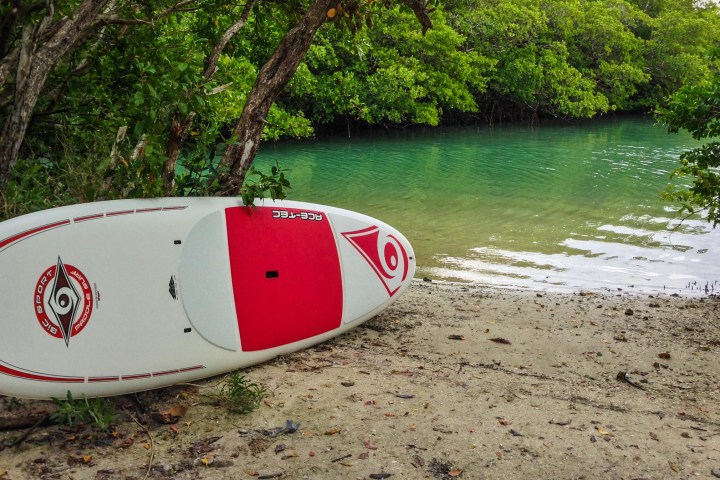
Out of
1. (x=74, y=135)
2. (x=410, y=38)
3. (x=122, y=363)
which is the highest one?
(x=410, y=38)

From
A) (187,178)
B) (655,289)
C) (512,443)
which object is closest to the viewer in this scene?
(512,443)

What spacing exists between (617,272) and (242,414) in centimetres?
590

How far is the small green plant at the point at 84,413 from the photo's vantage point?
3000 millimetres

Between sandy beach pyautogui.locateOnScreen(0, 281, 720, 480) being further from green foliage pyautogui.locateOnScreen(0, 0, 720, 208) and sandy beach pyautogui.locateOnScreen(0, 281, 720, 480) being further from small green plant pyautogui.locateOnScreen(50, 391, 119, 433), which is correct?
green foliage pyautogui.locateOnScreen(0, 0, 720, 208)

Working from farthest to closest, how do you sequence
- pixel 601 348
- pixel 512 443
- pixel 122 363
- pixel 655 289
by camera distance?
pixel 655 289
pixel 601 348
pixel 122 363
pixel 512 443

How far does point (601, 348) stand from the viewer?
465cm

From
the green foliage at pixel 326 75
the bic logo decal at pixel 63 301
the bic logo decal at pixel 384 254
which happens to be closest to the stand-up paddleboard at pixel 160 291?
the bic logo decal at pixel 63 301

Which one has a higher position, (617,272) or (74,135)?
(74,135)

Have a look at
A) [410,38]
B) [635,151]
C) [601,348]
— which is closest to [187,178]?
[601,348]

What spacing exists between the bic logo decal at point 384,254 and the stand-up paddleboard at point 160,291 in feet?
0.43

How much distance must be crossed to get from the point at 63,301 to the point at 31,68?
1471 mm

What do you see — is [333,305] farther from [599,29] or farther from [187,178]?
[599,29]

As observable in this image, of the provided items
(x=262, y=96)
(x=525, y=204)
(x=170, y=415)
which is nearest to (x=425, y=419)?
(x=170, y=415)

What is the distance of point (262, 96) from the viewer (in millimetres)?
4508
